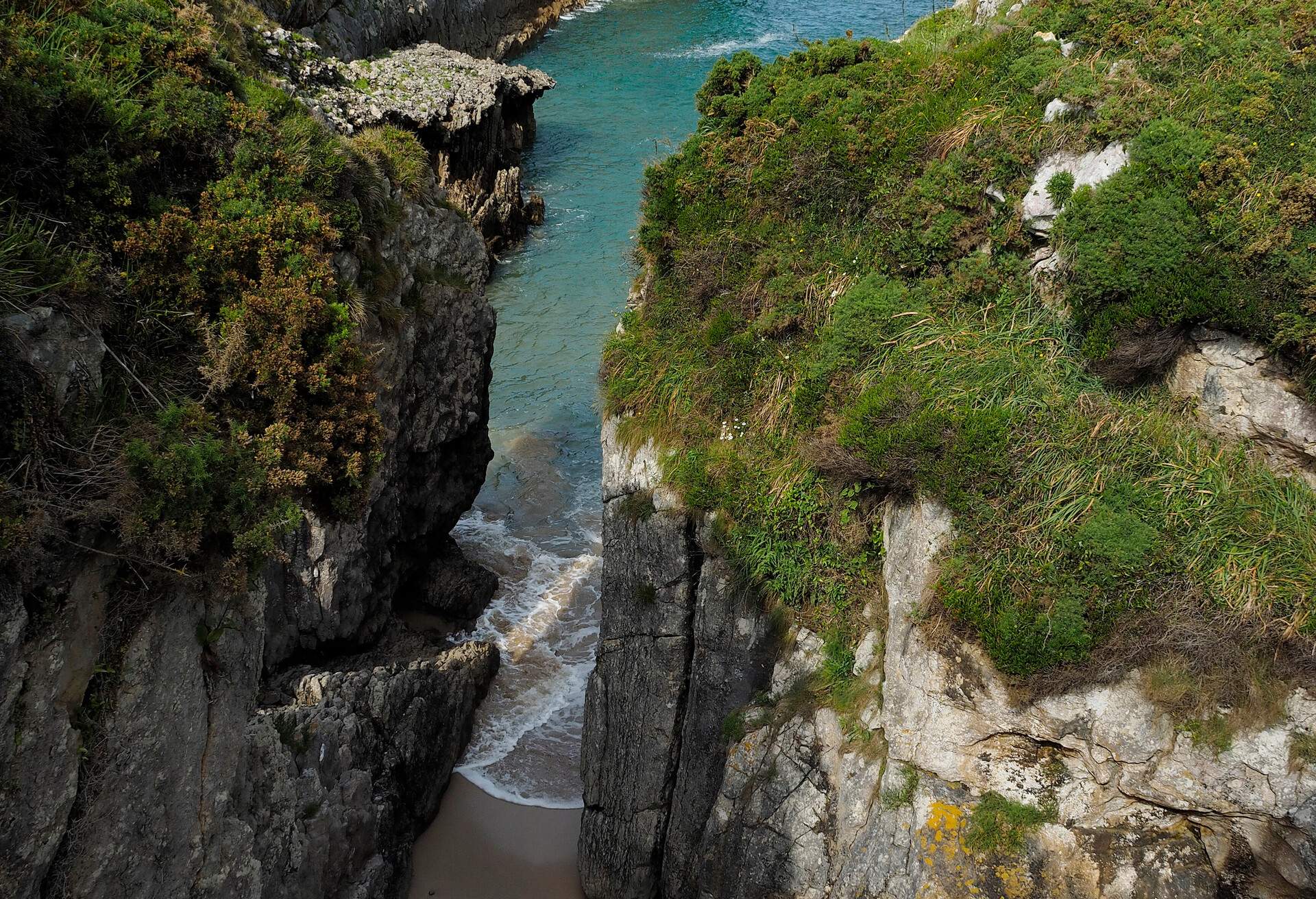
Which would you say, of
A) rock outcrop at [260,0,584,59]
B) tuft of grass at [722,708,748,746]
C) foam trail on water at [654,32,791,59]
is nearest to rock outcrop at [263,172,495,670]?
tuft of grass at [722,708,748,746]

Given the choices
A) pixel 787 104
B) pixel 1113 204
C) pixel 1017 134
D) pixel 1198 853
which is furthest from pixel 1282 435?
pixel 787 104

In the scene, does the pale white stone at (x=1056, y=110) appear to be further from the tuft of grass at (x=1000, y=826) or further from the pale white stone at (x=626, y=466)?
the tuft of grass at (x=1000, y=826)

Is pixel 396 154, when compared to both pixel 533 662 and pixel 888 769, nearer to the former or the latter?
pixel 533 662

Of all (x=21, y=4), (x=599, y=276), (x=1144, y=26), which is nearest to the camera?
(x=21, y=4)

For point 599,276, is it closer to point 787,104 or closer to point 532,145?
point 532,145

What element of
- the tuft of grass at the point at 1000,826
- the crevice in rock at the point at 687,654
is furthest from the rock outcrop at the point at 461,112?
the tuft of grass at the point at 1000,826

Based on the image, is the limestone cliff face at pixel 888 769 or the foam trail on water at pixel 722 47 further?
the foam trail on water at pixel 722 47

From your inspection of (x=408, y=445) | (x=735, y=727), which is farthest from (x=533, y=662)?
(x=735, y=727)
